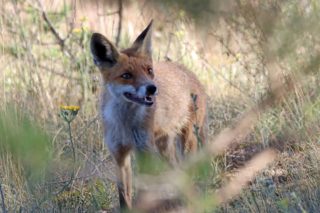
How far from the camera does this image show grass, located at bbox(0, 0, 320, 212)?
10.5 feet

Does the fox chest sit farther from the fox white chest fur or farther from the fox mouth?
the fox mouth

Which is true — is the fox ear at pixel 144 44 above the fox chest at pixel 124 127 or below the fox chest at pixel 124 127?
above

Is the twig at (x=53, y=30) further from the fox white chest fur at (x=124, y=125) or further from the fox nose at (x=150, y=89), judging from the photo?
the fox nose at (x=150, y=89)

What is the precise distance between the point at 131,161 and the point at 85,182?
0.54 meters

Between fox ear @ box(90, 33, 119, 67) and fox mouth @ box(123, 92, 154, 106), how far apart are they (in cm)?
34

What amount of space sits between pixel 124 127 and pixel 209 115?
196 cm

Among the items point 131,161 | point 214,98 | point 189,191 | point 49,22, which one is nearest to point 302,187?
point 189,191

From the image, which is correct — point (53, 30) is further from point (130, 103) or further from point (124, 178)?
point (124, 178)

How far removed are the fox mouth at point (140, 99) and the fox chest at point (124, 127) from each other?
0.26m

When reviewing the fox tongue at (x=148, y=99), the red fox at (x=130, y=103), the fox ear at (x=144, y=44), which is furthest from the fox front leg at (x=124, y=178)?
the fox ear at (x=144, y=44)

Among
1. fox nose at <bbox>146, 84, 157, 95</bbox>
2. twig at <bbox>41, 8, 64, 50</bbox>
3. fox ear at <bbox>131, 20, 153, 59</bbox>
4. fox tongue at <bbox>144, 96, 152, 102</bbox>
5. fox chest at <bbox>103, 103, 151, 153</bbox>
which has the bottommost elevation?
twig at <bbox>41, 8, 64, 50</bbox>

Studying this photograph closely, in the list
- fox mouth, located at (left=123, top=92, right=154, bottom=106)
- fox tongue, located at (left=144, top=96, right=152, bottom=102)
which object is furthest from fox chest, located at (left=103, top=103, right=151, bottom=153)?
fox tongue, located at (left=144, top=96, right=152, bottom=102)

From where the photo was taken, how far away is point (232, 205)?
16.7 feet

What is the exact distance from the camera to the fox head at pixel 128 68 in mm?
5793
